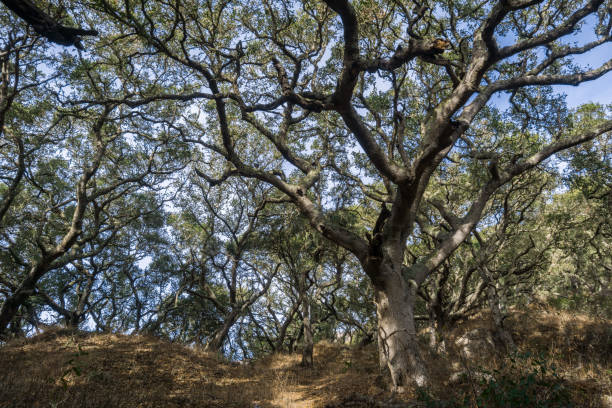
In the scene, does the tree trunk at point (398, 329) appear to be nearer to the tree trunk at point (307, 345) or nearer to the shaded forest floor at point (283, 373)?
the shaded forest floor at point (283, 373)

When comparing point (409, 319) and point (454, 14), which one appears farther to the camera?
point (454, 14)

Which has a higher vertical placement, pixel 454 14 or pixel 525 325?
pixel 454 14

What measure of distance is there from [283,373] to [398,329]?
6058mm

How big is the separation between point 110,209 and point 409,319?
1722 cm

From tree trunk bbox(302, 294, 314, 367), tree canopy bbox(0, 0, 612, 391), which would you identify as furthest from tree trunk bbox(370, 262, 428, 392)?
tree trunk bbox(302, 294, 314, 367)

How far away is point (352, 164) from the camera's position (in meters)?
13.7

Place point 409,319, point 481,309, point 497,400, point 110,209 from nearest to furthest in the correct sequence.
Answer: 1. point 497,400
2. point 409,319
3. point 481,309
4. point 110,209

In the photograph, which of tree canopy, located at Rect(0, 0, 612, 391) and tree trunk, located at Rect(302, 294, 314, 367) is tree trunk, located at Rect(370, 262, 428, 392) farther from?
tree trunk, located at Rect(302, 294, 314, 367)

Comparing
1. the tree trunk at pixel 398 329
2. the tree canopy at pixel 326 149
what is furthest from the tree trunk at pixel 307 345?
the tree trunk at pixel 398 329

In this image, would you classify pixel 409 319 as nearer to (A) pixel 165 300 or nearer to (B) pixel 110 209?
(B) pixel 110 209

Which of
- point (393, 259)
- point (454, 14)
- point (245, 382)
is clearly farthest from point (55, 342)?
point (454, 14)

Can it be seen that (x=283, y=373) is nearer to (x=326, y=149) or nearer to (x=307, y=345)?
(x=307, y=345)

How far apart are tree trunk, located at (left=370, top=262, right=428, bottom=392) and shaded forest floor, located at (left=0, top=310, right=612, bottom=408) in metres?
0.47

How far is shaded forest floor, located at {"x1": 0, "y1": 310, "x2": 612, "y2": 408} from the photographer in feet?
18.2
